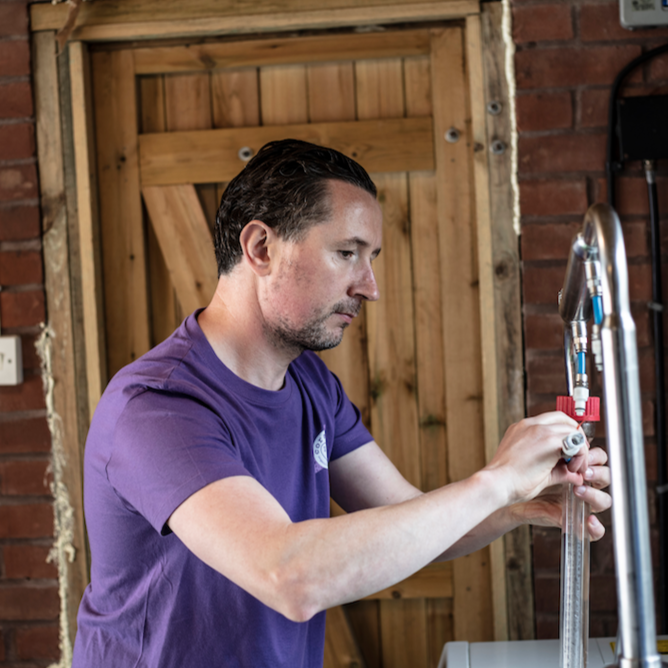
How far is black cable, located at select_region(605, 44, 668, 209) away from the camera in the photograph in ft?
5.31

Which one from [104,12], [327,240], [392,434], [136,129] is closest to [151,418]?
[327,240]

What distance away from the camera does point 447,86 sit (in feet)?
5.80

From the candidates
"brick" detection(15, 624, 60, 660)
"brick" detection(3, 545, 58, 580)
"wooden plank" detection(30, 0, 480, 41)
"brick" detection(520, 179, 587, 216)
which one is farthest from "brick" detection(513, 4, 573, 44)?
"brick" detection(15, 624, 60, 660)

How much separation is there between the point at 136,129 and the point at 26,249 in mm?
407

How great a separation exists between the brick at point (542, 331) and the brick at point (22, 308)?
119 centimetres

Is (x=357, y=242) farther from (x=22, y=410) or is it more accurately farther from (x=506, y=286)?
(x=22, y=410)

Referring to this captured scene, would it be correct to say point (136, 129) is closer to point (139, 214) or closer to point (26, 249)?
point (139, 214)

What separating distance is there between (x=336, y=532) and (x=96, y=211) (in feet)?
4.22

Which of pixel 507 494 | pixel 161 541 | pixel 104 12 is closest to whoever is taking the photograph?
pixel 507 494

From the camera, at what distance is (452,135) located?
69.9 inches

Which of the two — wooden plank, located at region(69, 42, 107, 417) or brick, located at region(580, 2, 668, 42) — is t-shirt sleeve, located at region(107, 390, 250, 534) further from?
brick, located at region(580, 2, 668, 42)

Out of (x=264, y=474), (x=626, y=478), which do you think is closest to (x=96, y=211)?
(x=264, y=474)

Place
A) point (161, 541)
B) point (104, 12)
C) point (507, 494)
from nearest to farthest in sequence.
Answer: point (507, 494)
point (161, 541)
point (104, 12)

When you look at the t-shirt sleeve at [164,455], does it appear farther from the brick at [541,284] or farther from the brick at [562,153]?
the brick at [562,153]
